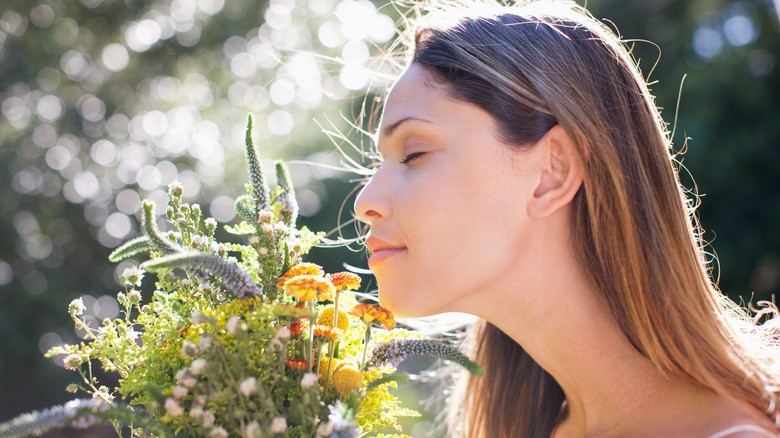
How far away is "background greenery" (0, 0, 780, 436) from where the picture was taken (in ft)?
25.1

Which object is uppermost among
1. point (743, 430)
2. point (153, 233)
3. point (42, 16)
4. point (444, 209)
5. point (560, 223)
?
point (42, 16)

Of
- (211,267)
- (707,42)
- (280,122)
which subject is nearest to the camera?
(211,267)

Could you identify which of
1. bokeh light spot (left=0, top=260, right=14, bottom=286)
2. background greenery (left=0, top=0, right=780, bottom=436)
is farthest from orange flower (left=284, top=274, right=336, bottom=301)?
bokeh light spot (left=0, top=260, right=14, bottom=286)

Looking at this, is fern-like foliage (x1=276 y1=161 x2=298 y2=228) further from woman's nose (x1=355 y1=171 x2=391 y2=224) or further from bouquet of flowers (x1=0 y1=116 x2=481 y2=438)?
woman's nose (x1=355 y1=171 x2=391 y2=224)

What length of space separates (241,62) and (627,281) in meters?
11.5

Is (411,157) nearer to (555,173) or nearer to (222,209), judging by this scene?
(555,173)

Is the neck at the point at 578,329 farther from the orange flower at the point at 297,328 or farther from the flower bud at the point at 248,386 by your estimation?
the flower bud at the point at 248,386

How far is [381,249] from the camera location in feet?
5.92

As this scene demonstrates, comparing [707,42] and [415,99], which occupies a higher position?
[707,42]

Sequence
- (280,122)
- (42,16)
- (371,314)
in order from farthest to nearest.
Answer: (280,122) < (42,16) < (371,314)

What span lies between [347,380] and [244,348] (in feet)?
0.95

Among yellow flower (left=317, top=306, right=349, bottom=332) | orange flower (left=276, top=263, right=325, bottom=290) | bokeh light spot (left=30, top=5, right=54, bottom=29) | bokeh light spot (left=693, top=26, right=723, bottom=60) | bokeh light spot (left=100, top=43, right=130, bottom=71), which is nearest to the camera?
orange flower (left=276, top=263, right=325, bottom=290)

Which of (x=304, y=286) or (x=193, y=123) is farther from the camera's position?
(x=193, y=123)

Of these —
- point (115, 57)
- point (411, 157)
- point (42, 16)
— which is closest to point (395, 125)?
point (411, 157)
